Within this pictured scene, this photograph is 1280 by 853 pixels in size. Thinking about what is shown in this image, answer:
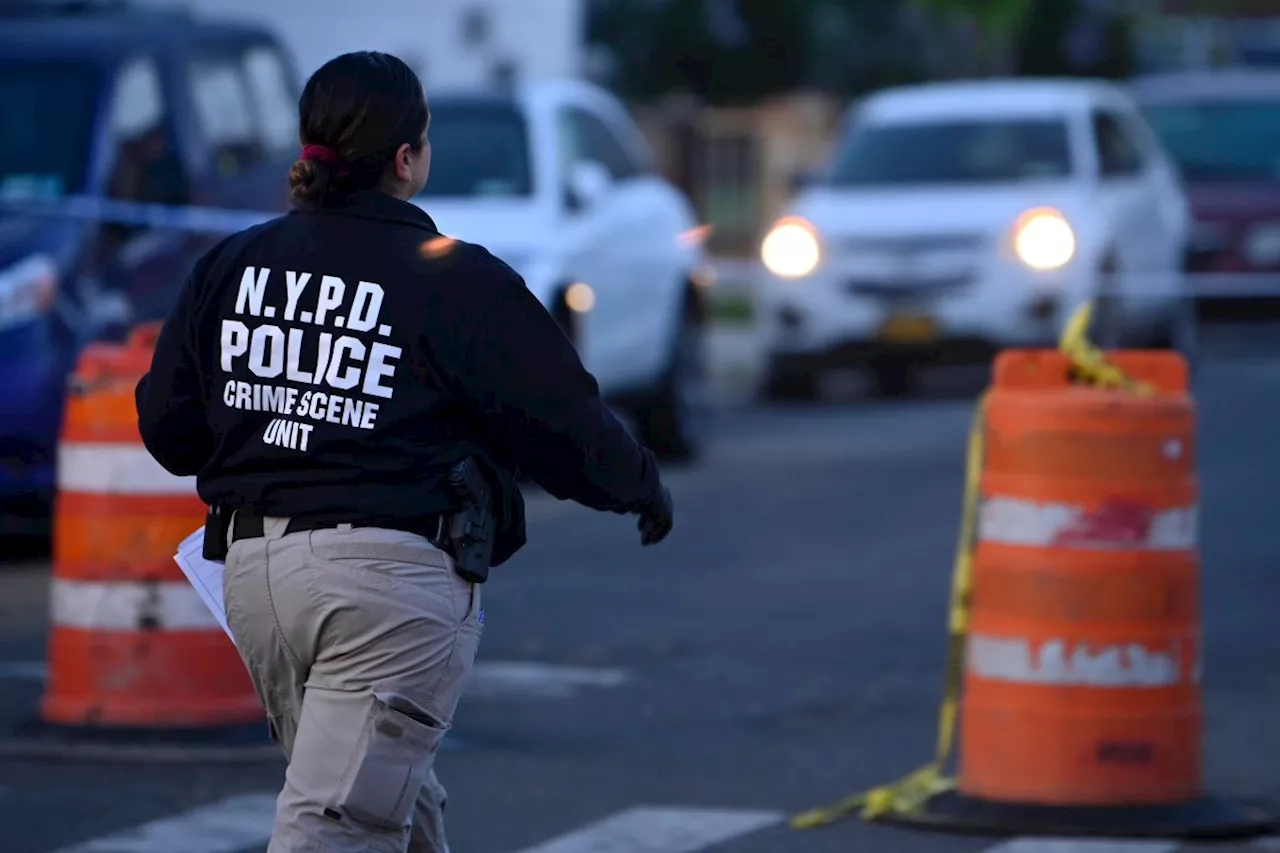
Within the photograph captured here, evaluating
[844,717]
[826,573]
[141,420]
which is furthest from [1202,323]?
[141,420]

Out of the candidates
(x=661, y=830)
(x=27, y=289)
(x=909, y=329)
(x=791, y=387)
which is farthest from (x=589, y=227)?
(x=661, y=830)

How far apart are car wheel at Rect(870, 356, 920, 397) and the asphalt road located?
336cm

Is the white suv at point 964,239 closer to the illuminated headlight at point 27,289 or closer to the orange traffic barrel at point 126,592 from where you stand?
the illuminated headlight at point 27,289

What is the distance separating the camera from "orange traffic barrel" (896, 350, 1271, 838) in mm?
6340

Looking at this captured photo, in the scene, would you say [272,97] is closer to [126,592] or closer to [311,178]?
[126,592]

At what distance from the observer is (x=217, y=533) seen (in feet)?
14.4

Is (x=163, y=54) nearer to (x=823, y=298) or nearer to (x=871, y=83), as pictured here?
(x=823, y=298)

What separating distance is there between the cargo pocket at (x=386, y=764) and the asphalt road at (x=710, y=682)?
2127 mm

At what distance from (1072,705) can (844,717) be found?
5.42 feet

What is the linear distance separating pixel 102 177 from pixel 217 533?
7207 millimetres

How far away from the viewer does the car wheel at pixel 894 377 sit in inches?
681

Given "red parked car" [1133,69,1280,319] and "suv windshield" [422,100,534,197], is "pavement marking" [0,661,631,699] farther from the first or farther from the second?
"red parked car" [1133,69,1280,319]

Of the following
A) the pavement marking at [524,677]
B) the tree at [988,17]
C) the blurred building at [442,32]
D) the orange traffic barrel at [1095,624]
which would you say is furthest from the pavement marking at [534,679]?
the tree at [988,17]

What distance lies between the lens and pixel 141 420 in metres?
4.50
